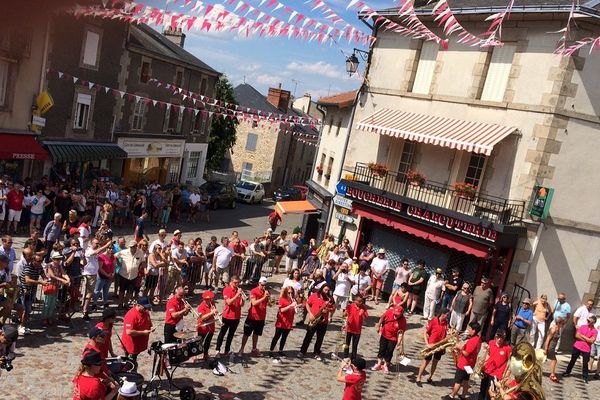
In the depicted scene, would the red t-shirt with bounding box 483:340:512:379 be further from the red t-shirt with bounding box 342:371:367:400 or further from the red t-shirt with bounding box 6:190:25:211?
the red t-shirt with bounding box 6:190:25:211

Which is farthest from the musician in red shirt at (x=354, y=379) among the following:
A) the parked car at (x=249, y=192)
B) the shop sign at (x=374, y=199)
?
the parked car at (x=249, y=192)

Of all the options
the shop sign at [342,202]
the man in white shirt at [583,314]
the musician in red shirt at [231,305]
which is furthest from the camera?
the shop sign at [342,202]

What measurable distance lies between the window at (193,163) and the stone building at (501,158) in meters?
21.8

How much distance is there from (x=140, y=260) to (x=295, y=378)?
4232mm

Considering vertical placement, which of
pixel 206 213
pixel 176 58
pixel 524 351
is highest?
pixel 176 58

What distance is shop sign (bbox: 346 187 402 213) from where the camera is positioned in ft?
61.7

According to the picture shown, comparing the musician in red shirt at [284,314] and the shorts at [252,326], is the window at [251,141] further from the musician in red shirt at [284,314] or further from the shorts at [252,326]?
the shorts at [252,326]

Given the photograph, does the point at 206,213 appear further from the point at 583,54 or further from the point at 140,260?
the point at 583,54

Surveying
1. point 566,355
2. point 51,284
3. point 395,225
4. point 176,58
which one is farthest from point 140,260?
point 176,58

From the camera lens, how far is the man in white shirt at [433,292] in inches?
640

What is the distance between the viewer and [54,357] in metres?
9.40

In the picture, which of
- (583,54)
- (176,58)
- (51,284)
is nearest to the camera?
(51,284)

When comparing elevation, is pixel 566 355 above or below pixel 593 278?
below

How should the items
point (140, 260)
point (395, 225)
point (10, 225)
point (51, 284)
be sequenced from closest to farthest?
point (51, 284), point (140, 260), point (10, 225), point (395, 225)
